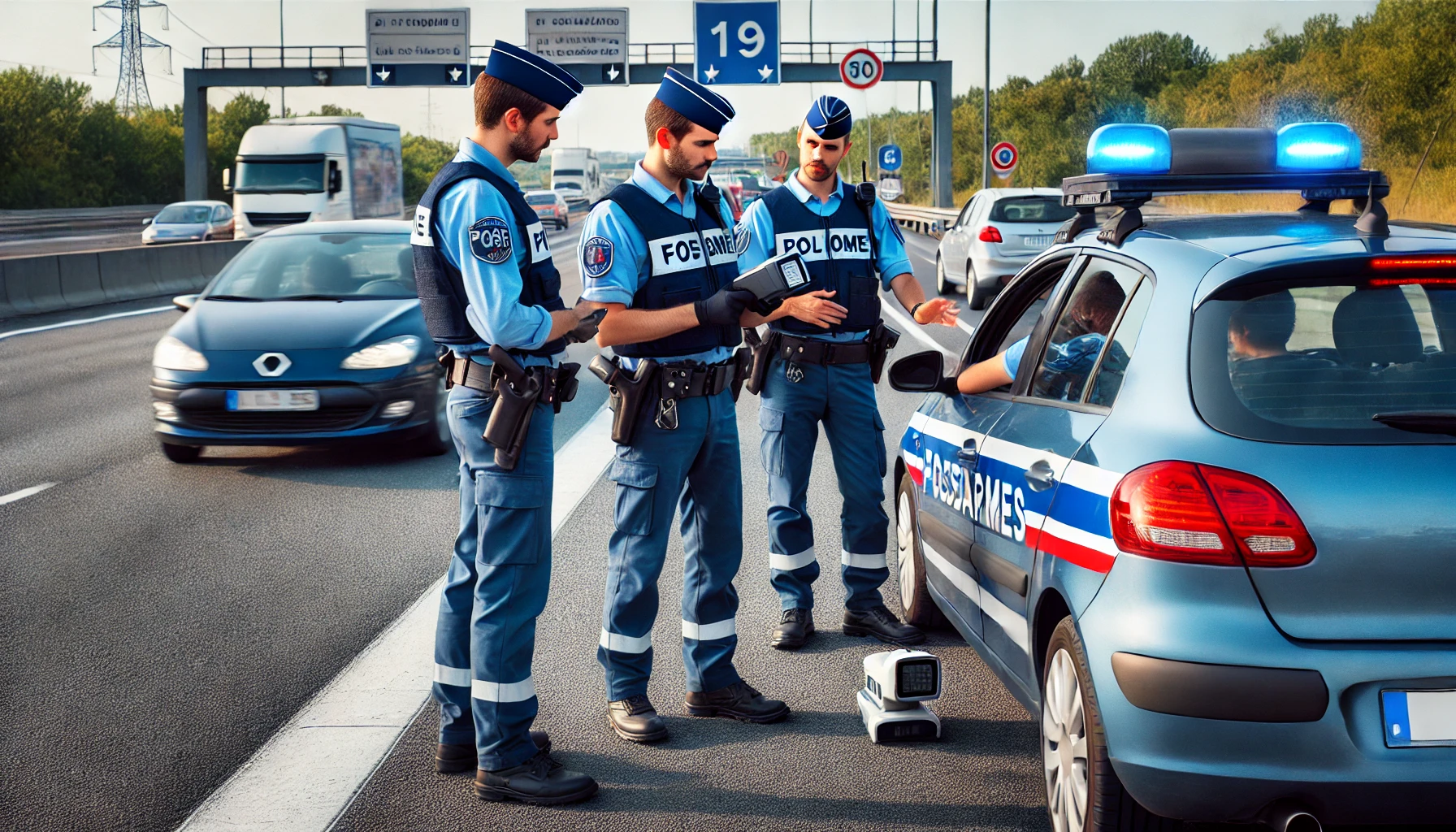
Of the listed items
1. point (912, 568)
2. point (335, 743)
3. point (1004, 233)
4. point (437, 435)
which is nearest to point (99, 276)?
point (1004, 233)

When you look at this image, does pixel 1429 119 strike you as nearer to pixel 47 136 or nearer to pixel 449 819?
pixel 449 819

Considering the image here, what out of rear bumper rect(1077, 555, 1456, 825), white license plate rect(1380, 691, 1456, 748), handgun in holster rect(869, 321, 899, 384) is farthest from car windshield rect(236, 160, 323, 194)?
white license plate rect(1380, 691, 1456, 748)

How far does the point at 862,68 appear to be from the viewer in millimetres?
34188

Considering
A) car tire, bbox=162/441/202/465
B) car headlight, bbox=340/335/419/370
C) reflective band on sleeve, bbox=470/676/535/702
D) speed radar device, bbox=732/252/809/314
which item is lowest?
reflective band on sleeve, bbox=470/676/535/702

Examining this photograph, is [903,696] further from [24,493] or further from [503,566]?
[24,493]

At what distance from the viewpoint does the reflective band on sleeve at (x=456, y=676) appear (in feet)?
13.1

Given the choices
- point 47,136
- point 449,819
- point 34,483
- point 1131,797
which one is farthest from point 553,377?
point 47,136

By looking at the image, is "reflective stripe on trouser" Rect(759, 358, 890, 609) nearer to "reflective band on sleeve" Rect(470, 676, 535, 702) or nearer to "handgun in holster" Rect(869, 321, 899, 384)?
"handgun in holster" Rect(869, 321, 899, 384)

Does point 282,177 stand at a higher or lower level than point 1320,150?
higher

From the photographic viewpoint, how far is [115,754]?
4.15 m

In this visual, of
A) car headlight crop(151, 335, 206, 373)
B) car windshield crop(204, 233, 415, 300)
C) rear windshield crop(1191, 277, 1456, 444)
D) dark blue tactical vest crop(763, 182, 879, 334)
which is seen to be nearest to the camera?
rear windshield crop(1191, 277, 1456, 444)

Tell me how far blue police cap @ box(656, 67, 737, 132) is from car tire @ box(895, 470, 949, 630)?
152 centimetres

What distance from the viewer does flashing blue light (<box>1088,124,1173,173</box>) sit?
154 inches

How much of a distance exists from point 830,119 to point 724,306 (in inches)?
56.8
